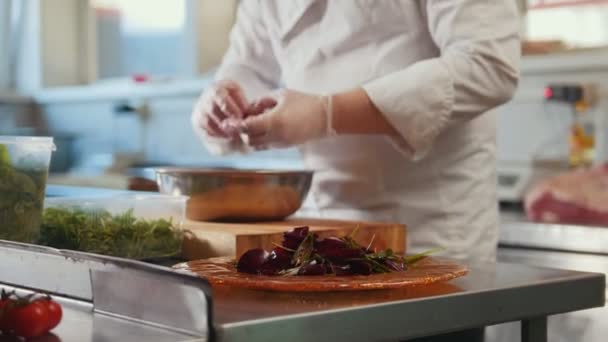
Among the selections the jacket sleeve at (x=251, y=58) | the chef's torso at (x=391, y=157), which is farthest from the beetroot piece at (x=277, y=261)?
the jacket sleeve at (x=251, y=58)

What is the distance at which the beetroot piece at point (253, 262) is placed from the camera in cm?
100

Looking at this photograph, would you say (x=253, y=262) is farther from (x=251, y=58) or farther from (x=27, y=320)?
(x=251, y=58)

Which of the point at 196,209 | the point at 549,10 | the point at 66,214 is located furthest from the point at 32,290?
the point at 549,10

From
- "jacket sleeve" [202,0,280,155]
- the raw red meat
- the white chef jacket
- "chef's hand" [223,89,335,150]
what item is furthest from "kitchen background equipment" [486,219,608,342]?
"chef's hand" [223,89,335,150]

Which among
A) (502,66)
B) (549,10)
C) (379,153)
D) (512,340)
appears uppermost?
(549,10)

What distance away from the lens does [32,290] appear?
3.46ft

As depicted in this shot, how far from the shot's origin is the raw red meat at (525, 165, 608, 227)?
227 centimetres

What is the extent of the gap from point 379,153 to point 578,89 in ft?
3.84

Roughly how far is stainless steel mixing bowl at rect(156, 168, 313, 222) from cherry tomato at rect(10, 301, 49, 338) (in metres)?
0.58

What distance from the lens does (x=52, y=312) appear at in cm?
81

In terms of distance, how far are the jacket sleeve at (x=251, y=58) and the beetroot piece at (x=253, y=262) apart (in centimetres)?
84

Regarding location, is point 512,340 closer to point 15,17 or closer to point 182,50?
point 182,50

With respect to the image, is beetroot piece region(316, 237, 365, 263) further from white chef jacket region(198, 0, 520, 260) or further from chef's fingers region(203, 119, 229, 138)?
chef's fingers region(203, 119, 229, 138)

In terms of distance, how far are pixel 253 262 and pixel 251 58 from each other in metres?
0.92
